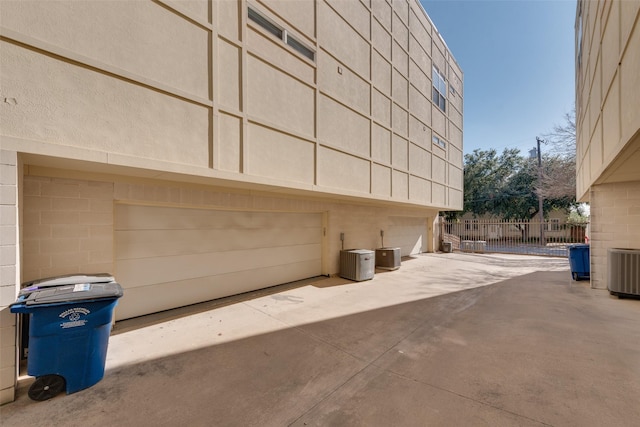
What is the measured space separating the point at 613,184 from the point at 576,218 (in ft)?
84.4

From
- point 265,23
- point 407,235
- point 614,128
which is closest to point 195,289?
point 265,23

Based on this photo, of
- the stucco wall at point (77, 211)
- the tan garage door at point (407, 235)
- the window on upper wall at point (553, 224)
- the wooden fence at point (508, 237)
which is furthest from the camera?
the wooden fence at point (508, 237)

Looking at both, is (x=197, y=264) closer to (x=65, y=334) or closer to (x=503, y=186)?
(x=65, y=334)

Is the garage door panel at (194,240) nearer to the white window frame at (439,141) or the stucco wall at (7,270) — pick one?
the stucco wall at (7,270)

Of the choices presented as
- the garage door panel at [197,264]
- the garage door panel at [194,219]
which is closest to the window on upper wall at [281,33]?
the garage door panel at [194,219]

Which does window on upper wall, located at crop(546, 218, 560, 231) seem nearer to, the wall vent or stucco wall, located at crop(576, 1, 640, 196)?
the wall vent

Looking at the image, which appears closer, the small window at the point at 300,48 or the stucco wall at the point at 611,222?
the small window at the point at 300,48

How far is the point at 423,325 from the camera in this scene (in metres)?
4.84

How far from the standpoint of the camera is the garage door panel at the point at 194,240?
5.04 metres

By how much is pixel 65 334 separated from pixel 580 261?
11920mm

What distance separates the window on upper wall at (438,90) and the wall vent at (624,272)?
368 inches

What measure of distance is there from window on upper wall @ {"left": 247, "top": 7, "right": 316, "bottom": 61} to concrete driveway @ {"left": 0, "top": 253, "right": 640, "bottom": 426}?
5.87 metres

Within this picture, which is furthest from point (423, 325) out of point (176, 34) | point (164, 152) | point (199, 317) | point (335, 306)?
point (176, 34)

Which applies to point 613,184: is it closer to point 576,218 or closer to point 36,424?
point 36,424
